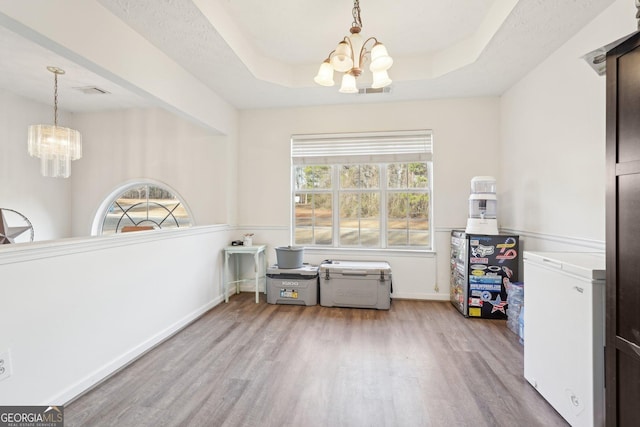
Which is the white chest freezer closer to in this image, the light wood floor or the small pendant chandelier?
the light wood floor

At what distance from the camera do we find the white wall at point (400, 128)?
3.62 metres

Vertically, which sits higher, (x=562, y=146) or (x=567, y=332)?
(x=562, y=146)

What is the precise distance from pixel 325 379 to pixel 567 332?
1512 millimetres

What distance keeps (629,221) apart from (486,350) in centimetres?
171

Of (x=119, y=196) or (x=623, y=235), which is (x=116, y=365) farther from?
(x=119, y=196)

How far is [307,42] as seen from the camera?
2.83 m

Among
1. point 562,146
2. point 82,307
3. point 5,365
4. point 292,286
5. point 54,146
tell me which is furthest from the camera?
point 292,286

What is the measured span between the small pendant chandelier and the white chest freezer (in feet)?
15.7

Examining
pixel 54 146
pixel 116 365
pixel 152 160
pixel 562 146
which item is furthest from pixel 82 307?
pixel 562 146

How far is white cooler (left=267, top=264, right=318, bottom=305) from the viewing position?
3.46 meters

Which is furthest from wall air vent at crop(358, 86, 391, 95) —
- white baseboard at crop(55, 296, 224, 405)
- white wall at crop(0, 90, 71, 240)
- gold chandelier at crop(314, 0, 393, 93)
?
white wall at crop(0, 90, 71, 240)

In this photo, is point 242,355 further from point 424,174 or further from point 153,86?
point 424,174

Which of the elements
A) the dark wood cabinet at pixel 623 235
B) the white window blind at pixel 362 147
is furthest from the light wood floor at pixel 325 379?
the white window blind at pixel 362 147

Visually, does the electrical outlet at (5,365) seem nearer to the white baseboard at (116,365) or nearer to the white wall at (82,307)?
the white wall at (82,307)
